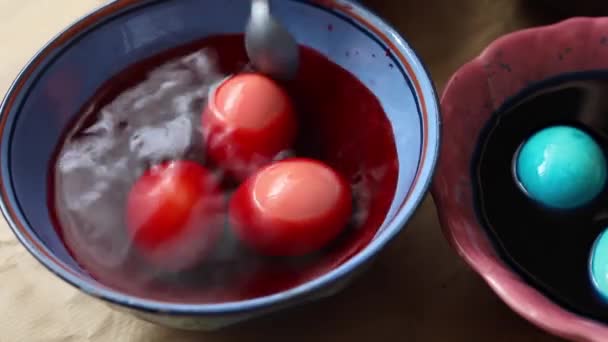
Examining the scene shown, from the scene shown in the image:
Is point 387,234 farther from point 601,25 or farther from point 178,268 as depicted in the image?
point 601,25

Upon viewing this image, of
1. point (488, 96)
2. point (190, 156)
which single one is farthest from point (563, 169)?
point (190, 156)

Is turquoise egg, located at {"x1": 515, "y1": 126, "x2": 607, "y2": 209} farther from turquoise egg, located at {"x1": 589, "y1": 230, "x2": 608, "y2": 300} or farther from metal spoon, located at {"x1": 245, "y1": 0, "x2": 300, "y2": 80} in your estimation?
metal spoon, located at {"x1": 245, "y1": 0, "x2": 300, "y2": 80}

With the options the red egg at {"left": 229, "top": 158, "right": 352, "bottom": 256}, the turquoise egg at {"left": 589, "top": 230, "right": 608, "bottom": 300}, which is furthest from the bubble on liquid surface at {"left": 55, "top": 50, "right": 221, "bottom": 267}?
the turquoise egg at {"left": 589, "top": 230, "right": 608, "bottom": 300}

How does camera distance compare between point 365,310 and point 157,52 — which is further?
point 157,52

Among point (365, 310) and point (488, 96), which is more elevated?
point (488, 96)

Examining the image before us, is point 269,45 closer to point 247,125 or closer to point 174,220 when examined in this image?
point 247,125

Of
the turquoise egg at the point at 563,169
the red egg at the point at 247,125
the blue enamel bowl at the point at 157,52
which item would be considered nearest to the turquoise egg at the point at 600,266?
the turquoise egg at the point at 563,169
